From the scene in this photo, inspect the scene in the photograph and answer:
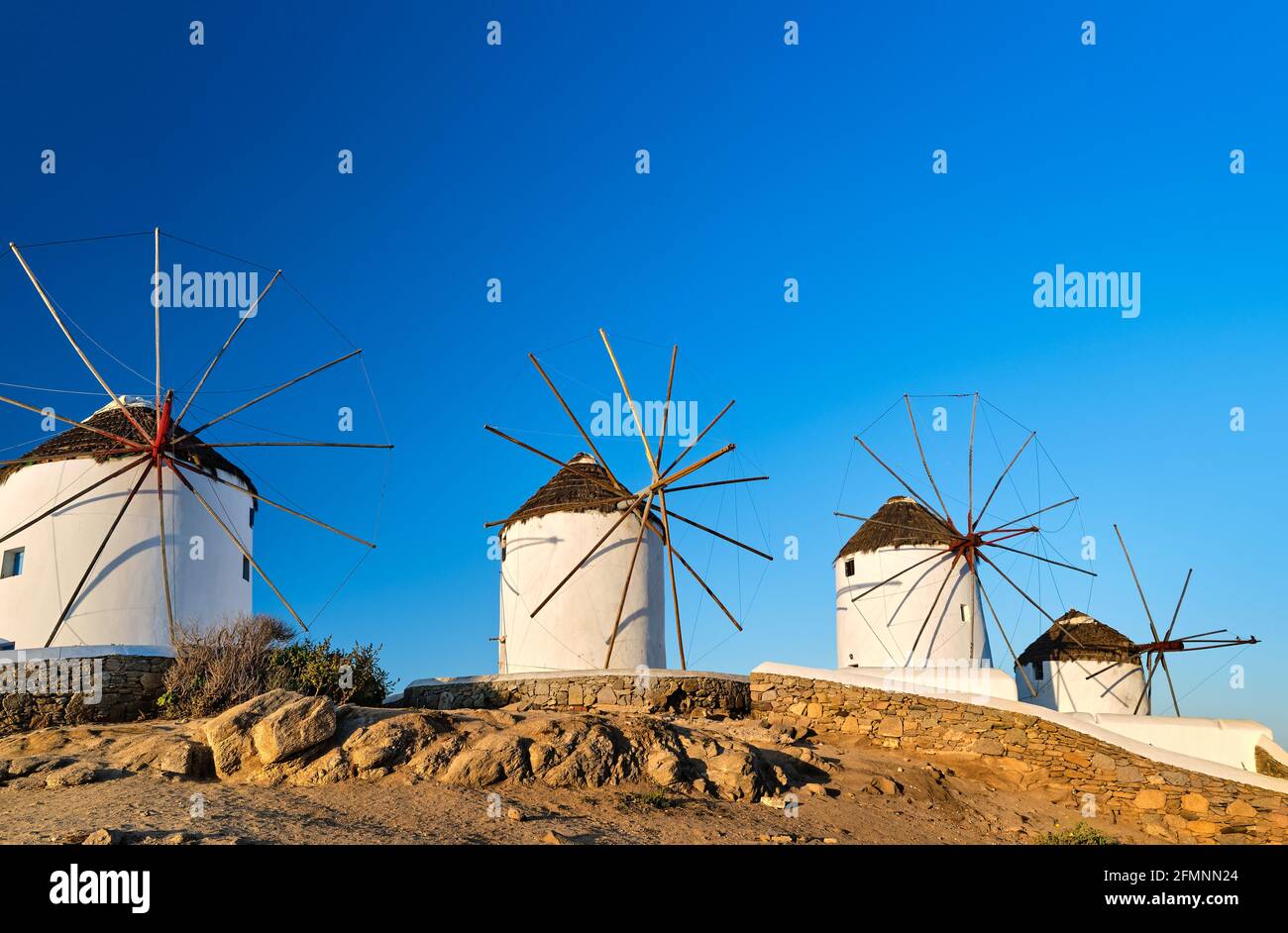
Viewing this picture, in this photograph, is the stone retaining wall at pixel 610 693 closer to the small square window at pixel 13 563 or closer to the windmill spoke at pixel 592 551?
the windmill spoke at pixel 592 551

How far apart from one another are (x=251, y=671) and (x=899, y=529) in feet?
59.6

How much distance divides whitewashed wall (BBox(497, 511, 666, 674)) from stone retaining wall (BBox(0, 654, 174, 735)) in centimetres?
813

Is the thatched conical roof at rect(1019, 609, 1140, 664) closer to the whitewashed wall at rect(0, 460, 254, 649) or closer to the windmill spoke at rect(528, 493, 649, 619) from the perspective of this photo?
the windmill spoke at rect(528, 493, 649, 619)

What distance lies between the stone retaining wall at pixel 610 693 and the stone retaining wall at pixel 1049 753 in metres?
0.88

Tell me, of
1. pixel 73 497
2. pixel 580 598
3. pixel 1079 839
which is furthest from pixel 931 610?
pixel 73 497

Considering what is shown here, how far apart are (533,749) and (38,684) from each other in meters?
8.37

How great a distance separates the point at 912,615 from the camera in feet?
87.9

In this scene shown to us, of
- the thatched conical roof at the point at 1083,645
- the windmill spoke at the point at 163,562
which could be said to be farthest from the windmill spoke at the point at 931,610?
the windmill spoke at the point at 163,562

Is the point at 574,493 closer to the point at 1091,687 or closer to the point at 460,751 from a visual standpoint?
the point at 460,751

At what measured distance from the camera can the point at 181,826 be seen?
8211 mm

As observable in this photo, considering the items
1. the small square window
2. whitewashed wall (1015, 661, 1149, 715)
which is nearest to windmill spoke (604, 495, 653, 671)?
the small square window

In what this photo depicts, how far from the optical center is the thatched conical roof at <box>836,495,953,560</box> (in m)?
27.2

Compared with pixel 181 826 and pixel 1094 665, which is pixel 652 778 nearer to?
pixel 181 826

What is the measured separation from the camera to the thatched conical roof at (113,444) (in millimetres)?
18672
